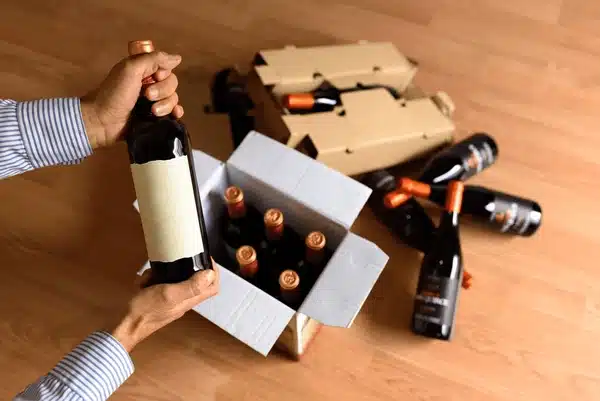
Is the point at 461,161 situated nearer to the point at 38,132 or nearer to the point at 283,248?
the point at 283,248

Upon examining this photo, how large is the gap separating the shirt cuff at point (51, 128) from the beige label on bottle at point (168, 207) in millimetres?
188

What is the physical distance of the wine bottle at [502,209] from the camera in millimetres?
1096

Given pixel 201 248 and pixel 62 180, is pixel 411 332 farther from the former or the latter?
pixel 62 180

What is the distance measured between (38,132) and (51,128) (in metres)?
0.02

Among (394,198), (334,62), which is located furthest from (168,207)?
(334,62)

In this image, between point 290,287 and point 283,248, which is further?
point 283,248

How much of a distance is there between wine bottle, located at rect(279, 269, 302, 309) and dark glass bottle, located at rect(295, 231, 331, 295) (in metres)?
0.05

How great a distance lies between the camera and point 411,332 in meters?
1.04

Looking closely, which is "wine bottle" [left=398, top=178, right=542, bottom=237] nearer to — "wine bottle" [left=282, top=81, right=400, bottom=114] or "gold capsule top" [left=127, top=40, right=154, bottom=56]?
"wine bottle" [left=282, top=81, right=400, bottom=114]

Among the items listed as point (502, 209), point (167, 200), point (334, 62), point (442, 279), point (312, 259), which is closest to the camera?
point (167, 200)

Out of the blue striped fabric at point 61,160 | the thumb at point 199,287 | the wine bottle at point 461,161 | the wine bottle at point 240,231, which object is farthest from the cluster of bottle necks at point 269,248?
the wine bottle at point 461,161

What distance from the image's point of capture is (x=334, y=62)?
1203mm

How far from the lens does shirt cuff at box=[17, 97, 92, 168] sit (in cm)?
78

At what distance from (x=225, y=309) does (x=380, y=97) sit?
22.8 inches
